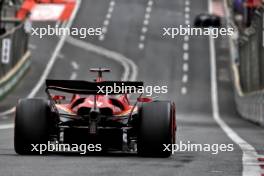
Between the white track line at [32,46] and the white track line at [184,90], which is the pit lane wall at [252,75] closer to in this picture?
the white track line at [184,90]

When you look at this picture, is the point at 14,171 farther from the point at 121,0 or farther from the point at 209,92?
the point at 121,0

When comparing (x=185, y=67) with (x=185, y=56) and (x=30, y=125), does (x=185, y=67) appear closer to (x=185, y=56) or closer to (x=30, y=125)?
(x=185, y=56)

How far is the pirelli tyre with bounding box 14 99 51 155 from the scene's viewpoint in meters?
14.9

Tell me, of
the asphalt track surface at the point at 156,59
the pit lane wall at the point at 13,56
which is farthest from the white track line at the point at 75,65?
the pit lane wall at the point at 13,56

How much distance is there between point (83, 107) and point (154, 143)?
3.84ft

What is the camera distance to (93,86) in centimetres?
1529

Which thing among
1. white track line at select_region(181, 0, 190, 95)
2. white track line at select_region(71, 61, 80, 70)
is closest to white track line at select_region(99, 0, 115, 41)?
white track line at select_region(181, 0, 190, 95)

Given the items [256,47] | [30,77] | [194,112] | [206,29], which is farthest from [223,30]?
[256,47]

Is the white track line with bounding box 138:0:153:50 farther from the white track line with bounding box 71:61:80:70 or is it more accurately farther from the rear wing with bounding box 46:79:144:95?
the rear wing with bounding box 46:79:144:95

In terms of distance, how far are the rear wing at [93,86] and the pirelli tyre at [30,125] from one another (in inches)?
13.4

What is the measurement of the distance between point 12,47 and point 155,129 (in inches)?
1502

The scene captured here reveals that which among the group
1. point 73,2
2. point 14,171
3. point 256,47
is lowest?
point 14,171

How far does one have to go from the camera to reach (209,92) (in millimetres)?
55594

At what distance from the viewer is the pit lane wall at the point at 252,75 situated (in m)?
37.2
